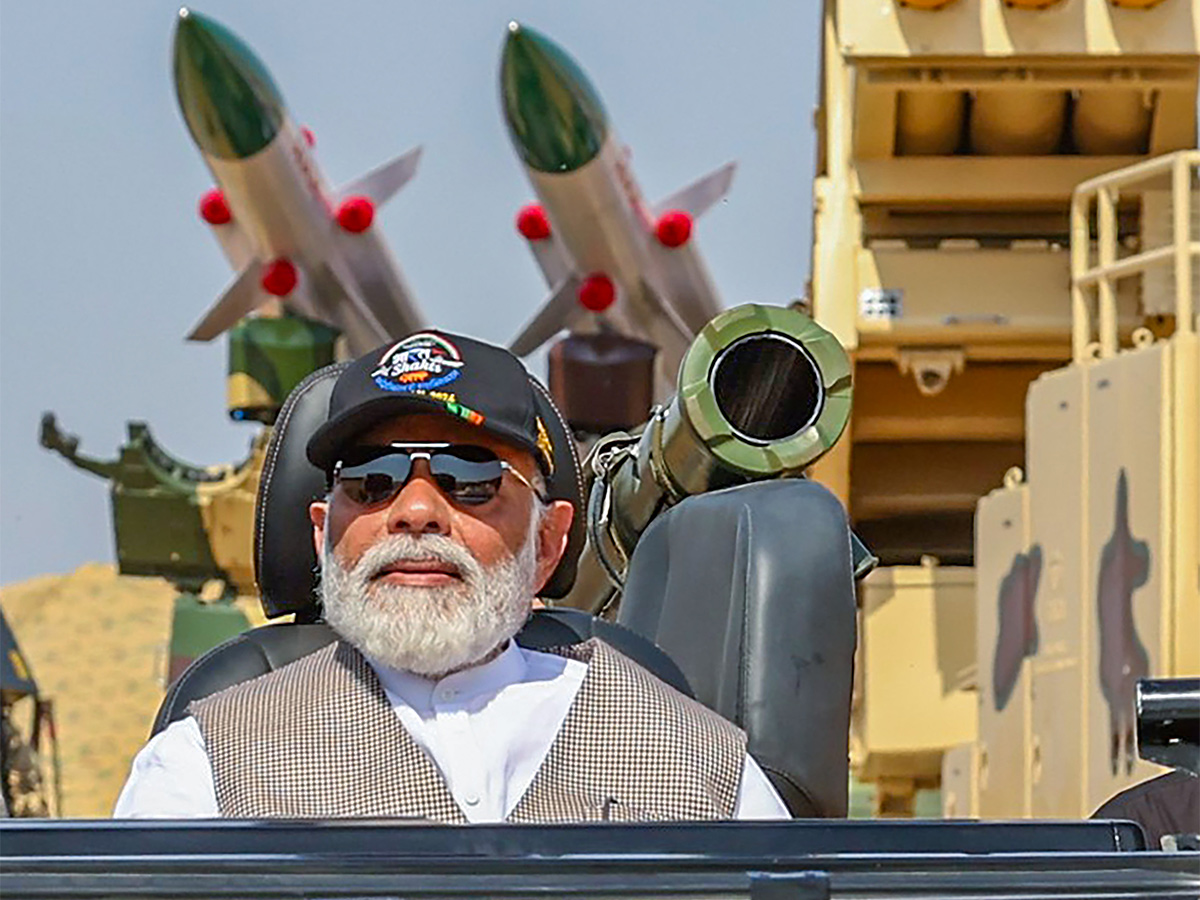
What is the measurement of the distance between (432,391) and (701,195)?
Answer: 26.1m

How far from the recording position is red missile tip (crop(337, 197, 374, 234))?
27.7m

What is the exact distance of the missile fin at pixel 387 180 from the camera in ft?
97.6

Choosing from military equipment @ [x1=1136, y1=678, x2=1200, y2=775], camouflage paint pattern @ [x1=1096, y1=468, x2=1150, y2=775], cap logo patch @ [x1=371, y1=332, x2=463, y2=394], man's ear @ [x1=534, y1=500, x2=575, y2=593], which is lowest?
camouflage paint pattern @ [x1=1096, y1=468, x2=1150, y2=775]

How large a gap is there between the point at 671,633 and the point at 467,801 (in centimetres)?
83

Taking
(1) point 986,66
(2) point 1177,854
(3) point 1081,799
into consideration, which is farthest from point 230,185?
(2) point 1177,854

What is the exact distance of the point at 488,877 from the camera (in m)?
1.98

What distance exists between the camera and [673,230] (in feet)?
88.1

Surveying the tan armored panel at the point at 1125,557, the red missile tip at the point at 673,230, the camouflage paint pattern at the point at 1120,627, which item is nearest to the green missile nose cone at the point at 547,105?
the red missile tip at the point at 673,230

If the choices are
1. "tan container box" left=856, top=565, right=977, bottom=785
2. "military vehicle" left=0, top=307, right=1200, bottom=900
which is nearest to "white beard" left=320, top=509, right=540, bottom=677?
"military vehicle" left=0, top=307, right=1200, bottom=900

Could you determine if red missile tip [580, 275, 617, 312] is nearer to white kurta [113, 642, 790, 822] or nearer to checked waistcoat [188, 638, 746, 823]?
white kurta [113, 642, 790, 822]

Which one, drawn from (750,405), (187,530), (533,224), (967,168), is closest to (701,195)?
(533,224)

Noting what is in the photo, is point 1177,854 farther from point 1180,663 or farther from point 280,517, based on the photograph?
point 1180,663

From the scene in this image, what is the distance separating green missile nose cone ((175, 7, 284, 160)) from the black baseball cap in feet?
74.2

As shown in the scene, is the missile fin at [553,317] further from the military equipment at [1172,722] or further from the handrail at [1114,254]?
the military equipment at [1172,722]
